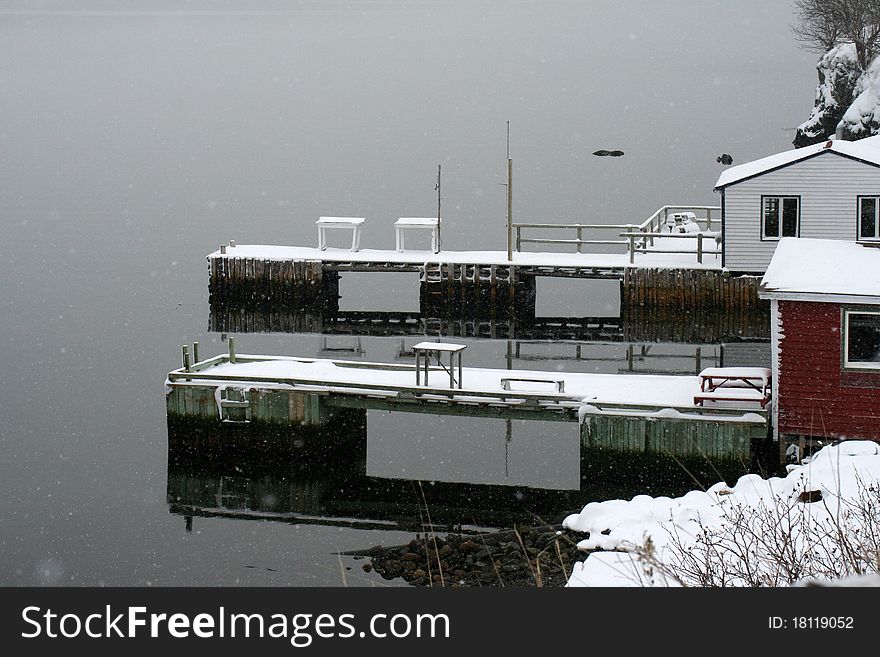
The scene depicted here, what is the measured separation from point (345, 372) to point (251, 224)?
46048mm

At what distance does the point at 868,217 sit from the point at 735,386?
14068 mm

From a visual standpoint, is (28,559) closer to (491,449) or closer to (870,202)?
(491,449)

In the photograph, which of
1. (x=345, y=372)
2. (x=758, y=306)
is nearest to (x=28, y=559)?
(x=345, y=372)

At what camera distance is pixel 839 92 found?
7562 centimetres

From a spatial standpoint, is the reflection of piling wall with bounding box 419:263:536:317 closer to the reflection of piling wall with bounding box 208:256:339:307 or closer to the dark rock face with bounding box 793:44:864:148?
the reflection of piling wall with bounding box 208:256:339:307

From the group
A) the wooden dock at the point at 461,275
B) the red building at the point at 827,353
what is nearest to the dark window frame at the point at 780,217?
the wooden dock at the point at 461,275

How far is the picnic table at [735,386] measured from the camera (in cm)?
2512

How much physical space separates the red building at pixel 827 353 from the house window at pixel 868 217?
13.8 metres

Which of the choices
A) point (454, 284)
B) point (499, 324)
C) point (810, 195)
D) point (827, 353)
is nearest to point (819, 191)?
point (810, 195)

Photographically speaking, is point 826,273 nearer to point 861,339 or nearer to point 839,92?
point 861,339

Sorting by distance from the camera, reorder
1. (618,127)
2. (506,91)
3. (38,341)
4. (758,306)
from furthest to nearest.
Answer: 1. (506,91)
2. (618,127)
3. (38,341)
4. (758,306)

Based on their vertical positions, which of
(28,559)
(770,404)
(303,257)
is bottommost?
(28,559)

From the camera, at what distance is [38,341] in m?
44.8

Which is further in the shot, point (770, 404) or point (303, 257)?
point (303, 257)
